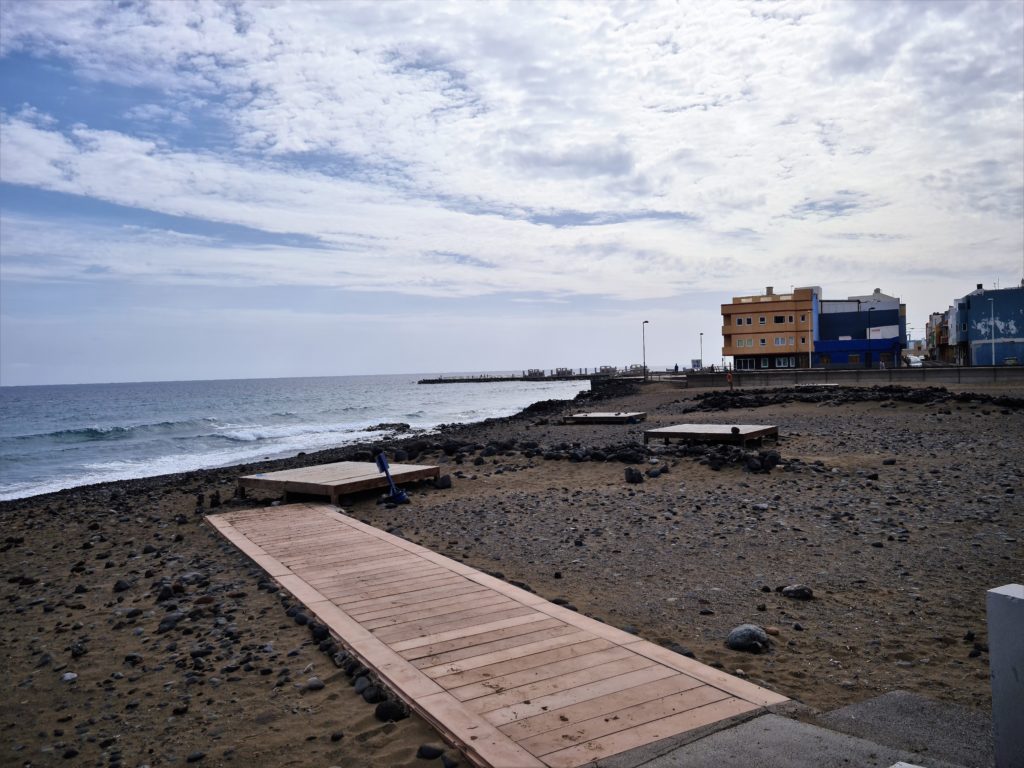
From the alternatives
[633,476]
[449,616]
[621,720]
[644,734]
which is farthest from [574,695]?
[633,476]

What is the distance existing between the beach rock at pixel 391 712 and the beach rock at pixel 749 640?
7.84 ft

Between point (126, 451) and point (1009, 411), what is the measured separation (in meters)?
35.1

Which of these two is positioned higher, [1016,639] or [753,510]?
[1016,639]

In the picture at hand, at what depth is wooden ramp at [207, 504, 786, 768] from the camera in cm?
360

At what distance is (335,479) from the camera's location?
1189cm

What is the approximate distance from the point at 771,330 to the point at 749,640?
6286 centimetres

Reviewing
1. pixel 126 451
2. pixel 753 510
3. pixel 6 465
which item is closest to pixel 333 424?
pixel 126 451

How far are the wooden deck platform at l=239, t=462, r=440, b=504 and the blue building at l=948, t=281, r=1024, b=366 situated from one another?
52.3 m

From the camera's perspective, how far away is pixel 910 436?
16688mm

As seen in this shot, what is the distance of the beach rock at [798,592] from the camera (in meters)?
6.25

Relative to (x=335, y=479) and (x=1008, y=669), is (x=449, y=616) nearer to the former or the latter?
(x=1008, y=669)

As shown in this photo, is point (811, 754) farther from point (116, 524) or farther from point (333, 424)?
point (333, 424)

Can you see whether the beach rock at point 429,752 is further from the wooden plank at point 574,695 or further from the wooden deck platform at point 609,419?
the wooden deck platform at point 609,419

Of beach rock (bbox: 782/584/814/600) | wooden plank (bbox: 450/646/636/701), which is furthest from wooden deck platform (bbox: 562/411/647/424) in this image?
wooden plank (bbox: 450/646/636/701)
